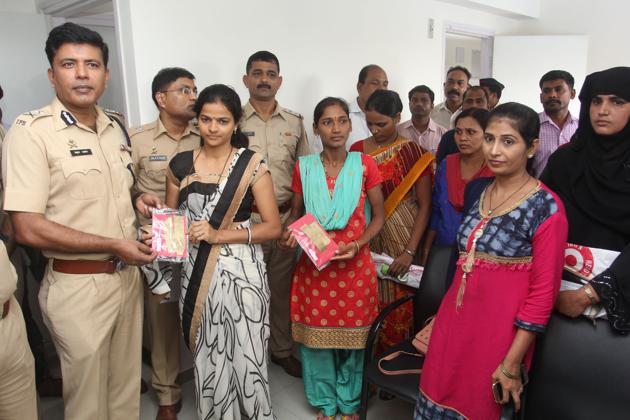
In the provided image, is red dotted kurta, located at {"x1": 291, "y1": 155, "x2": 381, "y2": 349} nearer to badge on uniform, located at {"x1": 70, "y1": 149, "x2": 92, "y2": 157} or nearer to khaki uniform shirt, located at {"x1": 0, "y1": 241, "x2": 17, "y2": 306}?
badge on uniform, located at {"x1": 70, "y1": 149, "x2": 92, "y2": 157}

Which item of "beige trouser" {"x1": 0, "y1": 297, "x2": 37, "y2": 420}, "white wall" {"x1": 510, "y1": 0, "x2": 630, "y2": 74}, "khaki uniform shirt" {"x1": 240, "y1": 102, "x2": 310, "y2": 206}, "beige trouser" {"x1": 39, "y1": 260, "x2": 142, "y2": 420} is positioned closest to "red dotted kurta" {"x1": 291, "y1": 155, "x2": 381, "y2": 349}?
"khaki uniform shirt" {"x1": 240, "y1": 102, "x2": 310, "y2": 206}

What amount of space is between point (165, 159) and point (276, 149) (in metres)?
0.71

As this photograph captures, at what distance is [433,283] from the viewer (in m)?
2.19

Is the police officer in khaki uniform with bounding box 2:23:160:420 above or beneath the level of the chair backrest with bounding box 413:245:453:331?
above

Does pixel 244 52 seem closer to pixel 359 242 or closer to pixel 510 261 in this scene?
pixel 359 242

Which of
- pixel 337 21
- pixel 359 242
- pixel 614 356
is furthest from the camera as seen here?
pixel 337 21

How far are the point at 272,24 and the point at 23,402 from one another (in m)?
2.79

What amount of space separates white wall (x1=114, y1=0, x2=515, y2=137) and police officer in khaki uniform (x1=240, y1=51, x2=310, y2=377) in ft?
1.41

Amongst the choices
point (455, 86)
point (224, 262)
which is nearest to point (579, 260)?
point (224, 262)

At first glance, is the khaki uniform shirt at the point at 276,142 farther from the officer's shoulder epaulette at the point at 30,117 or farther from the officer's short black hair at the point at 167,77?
the officer's shoulder epaulette at the point at 30,117

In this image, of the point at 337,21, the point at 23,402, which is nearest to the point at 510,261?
the point at 23,402

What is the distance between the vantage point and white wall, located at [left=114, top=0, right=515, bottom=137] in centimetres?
275

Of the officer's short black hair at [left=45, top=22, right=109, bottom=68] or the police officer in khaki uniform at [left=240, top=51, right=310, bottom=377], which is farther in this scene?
the police officer in khaki uniform at [left=240, top=51, right=310, bottom=377]

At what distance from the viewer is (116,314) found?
1782mm
